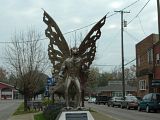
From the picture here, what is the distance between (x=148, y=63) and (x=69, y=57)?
39647mm

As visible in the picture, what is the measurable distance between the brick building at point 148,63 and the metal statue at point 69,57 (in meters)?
32.5

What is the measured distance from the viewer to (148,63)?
55250 millimetres

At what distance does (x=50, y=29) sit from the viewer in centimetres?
1734

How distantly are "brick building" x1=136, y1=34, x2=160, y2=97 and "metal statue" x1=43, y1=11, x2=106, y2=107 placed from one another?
3247 cm

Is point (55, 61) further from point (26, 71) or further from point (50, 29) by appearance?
point (26, 71)

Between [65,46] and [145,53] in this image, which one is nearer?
[65,46]

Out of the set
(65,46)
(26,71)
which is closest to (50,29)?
(65,46)

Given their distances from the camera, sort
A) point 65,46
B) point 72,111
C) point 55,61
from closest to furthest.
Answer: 1. point 72,111
2. point 65,46
3. point 55,61

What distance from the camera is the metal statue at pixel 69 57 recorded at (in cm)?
1580

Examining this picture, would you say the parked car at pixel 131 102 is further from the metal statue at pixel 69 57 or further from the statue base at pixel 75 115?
the statue base at pixel 75 115

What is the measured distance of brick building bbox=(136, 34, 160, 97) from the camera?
2037 inches

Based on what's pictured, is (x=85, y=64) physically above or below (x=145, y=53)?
below

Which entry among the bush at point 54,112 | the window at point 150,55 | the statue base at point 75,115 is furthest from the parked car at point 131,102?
the statue base at point 75,115

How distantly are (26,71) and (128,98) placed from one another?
11.7 m
